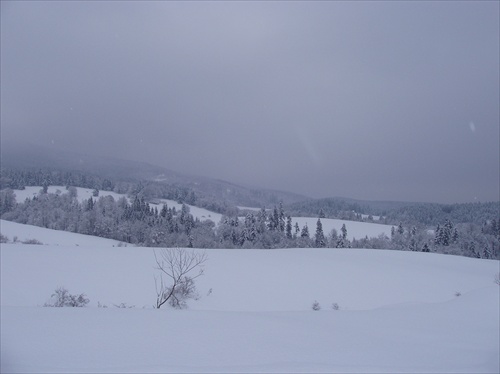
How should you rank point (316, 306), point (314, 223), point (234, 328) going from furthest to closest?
point (314, 223) → point (316, 306) → point (234, 328)

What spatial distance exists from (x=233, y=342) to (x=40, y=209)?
269ft

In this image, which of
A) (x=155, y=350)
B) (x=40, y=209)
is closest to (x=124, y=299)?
(x=155, y=350)

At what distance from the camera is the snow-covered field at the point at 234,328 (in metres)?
4.57

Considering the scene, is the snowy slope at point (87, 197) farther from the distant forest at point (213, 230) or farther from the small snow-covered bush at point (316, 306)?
the small snow-covered bush at point (316, 306)

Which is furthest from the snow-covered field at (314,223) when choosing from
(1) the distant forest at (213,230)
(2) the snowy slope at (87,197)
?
(1) the distant forest at (213,230)

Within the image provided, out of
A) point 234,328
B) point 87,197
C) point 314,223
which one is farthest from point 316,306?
point 87,197

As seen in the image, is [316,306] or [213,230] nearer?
[316,306]

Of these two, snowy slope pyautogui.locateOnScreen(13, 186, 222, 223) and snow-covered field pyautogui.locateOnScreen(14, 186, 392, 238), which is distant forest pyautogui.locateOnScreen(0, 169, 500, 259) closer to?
snow-covered field pyautogui.locateOnScreen(14, 186, 392, 238)

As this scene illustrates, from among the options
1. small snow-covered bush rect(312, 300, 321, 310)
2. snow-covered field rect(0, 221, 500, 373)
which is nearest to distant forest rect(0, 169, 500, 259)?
snow-covered field rect(0, 221, 500, 373)

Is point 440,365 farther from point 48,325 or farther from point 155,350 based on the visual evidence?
point 48,325

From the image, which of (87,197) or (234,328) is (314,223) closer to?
(87,197)

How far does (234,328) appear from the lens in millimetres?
6223

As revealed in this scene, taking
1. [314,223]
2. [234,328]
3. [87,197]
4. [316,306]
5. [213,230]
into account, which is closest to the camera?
[234,328]

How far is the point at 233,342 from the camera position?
542cm
